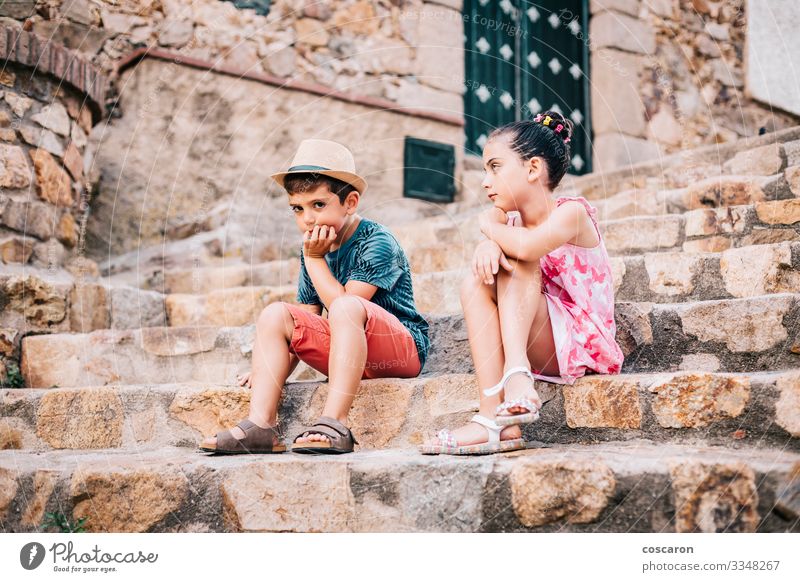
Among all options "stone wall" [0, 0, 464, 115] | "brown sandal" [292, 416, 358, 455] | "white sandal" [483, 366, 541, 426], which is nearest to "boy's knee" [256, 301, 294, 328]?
"brown sandal" [292, 416, 358, 455]

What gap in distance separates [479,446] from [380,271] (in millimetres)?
550

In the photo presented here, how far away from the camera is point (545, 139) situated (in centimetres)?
192

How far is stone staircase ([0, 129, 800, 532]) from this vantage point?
1458 mm

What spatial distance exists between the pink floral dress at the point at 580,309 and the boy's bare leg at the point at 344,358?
40cm

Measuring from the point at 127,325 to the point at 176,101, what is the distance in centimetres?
144

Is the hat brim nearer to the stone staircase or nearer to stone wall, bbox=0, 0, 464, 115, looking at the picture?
the stone staircase

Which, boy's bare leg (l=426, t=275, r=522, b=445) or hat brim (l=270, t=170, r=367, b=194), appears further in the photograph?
hat brim (l=270, t=170, r=367, b=194)

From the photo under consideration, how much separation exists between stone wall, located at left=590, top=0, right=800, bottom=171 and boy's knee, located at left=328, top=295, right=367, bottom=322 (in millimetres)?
3462

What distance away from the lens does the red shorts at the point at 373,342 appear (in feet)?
6.31

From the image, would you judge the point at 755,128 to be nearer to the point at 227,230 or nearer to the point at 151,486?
the point at 227,230

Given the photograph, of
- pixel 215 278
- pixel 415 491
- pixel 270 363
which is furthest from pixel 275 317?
pixel 215 278

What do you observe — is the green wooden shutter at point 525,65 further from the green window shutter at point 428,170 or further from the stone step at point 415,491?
the stone step at point 415,491

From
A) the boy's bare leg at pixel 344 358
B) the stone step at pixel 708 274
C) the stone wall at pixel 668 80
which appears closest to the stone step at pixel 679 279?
the stone step at pixel 708 274

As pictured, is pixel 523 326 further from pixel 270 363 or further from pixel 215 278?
pixel 215 278
